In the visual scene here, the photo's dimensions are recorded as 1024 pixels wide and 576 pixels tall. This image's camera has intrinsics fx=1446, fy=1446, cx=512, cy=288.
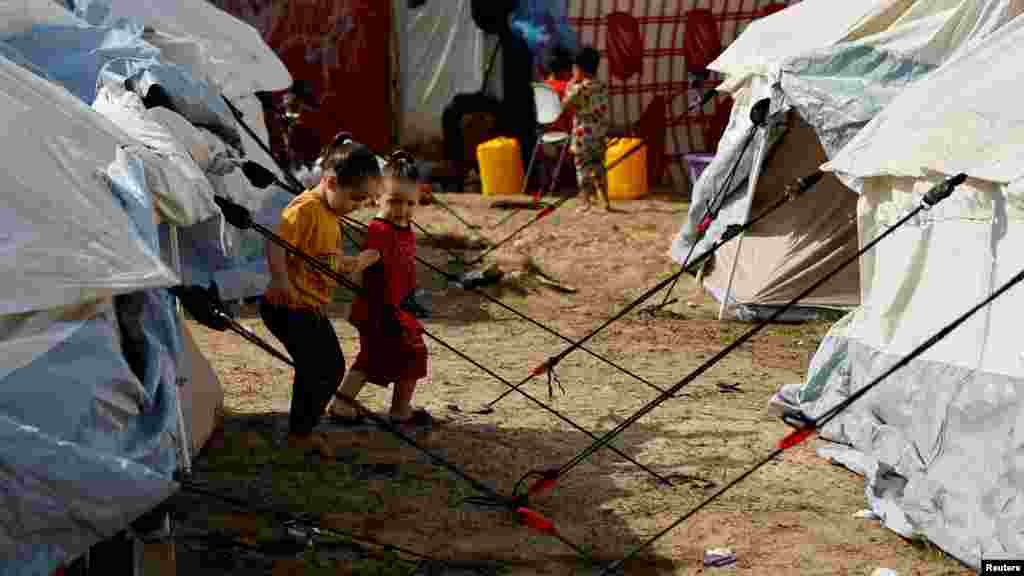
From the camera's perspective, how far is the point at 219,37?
36.3 ft

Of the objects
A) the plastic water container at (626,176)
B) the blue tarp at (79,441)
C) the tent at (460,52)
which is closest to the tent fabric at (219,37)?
the plastic water container at (626,176)

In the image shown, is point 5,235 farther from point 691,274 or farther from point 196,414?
point 691,274

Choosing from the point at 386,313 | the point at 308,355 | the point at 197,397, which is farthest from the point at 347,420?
the point at 308,355

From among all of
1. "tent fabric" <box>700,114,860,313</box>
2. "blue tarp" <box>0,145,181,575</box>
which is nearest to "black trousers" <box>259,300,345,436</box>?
"blue tarp" <box>0,145,181,575</box>

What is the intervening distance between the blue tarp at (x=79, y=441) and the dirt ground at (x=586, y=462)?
1.42 meters

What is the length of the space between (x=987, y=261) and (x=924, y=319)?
462mm

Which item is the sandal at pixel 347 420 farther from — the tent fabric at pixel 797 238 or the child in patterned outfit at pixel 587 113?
the child in patterned outfit at pixel 587 113

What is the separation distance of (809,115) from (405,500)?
4012mm

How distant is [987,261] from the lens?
5930 millimetres

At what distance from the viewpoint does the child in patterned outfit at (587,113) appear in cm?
1346

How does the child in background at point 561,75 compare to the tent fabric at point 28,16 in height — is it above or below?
below

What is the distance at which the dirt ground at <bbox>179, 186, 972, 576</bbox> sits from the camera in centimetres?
550

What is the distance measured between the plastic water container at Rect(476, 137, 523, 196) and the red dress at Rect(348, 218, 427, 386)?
27.8 ft

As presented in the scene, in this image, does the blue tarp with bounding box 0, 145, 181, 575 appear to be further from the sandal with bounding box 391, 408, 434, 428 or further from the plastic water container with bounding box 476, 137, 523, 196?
the plastic water container with bounding box 476, 137, 523, 196
